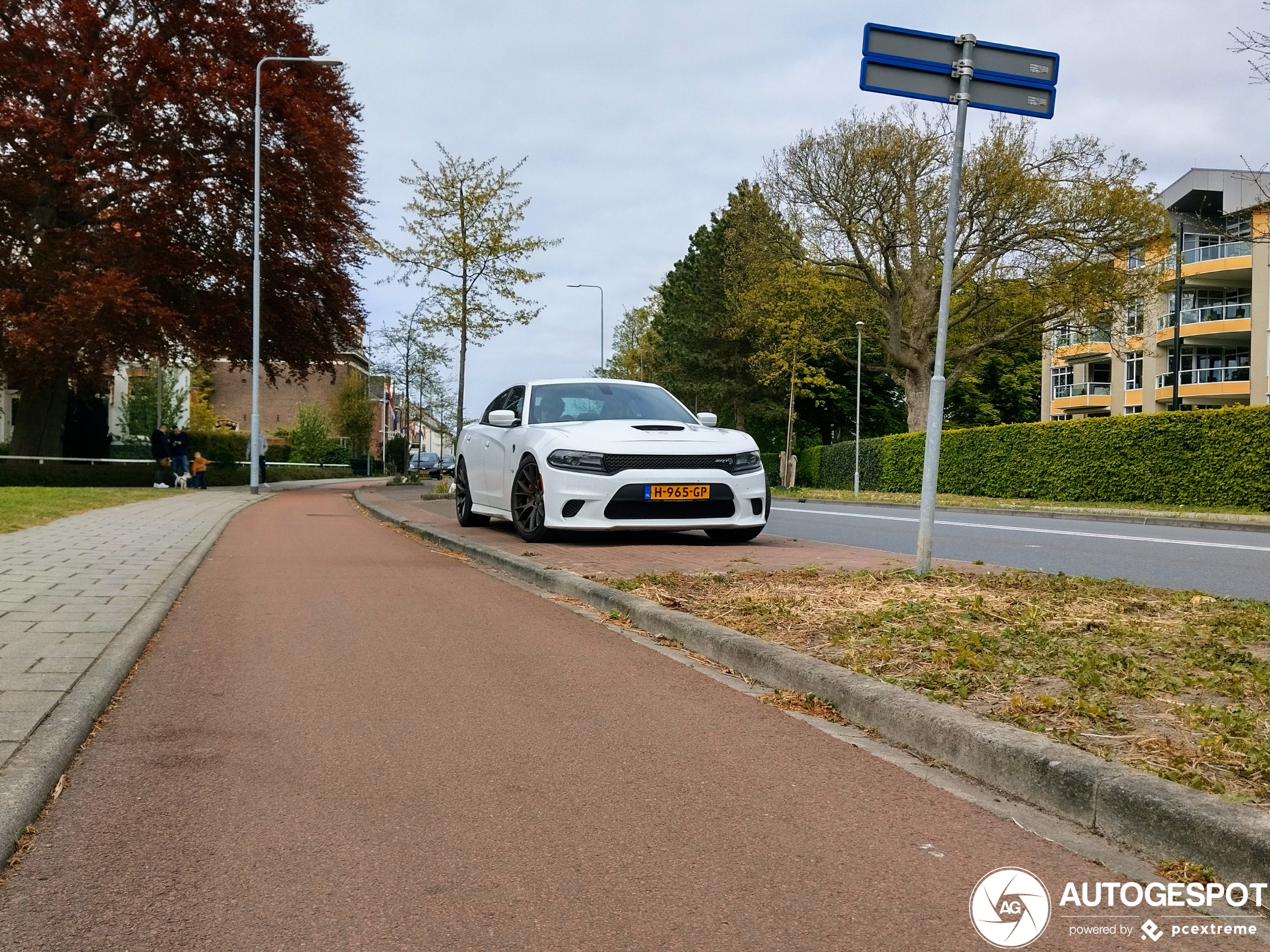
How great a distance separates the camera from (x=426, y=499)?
22203 mm

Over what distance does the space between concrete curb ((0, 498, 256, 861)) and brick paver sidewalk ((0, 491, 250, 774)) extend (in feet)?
0.15

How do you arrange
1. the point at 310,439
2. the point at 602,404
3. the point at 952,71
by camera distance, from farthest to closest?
the point at 310,439 → the point at 602,404 → the point at 952,71

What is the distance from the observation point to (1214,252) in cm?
5016

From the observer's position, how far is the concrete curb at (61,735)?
2980 millimetres

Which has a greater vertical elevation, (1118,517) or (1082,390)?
(1082,390)

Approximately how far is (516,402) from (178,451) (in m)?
18.6

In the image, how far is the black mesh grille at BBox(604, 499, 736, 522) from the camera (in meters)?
9.80

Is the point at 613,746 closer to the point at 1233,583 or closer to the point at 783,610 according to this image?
the point at 783,610

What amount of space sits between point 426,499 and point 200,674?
17.3 m

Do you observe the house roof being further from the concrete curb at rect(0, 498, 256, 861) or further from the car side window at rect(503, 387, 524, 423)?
the concrete curb at rect(0, 498, 256, 861)

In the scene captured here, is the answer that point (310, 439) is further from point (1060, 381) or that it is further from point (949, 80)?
point (949, 80)

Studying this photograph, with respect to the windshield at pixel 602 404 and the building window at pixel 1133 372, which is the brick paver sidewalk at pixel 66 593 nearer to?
the windshield at pixel 602 404

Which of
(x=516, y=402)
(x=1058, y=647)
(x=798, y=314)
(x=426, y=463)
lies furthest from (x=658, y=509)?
(x=426, y=463)

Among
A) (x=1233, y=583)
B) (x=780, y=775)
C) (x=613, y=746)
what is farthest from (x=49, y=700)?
(x=1233, y=583)
